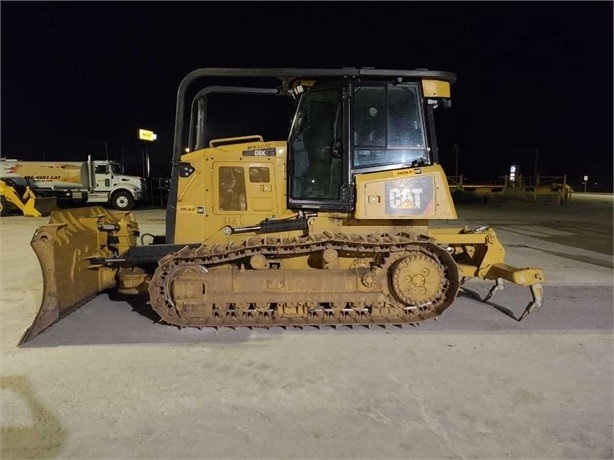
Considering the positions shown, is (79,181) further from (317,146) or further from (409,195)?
(409,195)

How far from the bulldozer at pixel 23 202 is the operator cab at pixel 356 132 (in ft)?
62.2

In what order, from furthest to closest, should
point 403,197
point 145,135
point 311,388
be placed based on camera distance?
point 145,135 → point 403,197 → point 311,388

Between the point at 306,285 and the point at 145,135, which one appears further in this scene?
the point at 145,135

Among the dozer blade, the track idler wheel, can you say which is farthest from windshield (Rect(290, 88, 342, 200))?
the dozer blade

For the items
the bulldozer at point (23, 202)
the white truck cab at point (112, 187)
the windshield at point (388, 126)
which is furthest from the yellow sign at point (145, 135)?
the windshield at point (388, 126)

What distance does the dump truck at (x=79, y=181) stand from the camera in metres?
24.7

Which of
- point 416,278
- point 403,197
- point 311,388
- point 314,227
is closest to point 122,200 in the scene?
point 314,227

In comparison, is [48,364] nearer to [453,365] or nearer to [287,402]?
[287,402]

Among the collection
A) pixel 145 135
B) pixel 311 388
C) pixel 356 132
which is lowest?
pixel 311 388

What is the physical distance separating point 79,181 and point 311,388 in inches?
971

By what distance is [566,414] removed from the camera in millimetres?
3492

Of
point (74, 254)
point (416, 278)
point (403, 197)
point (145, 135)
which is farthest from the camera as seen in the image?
point (145, 135)

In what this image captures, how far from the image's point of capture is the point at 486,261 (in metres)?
5.78

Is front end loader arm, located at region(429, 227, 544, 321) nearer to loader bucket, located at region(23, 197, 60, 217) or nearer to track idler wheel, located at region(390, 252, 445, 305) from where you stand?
track idler wheel, located at region(390, 252, 445, 305)
